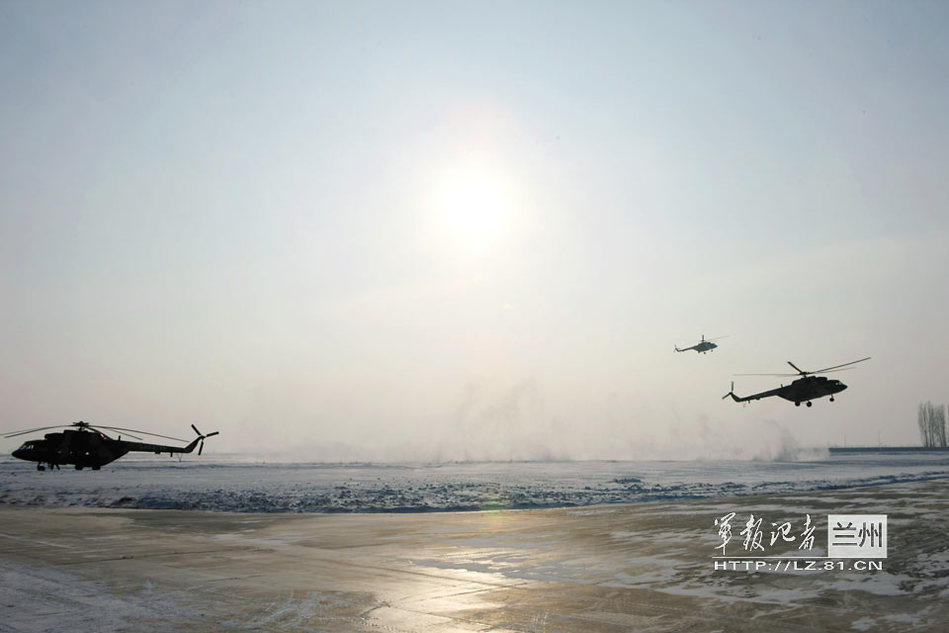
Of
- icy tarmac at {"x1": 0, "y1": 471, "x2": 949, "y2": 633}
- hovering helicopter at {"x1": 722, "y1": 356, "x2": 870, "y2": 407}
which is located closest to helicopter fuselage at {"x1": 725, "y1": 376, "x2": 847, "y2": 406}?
hovering helicopter at {"x1": 722, "y1": 356, "x2": 870, "y2": 407}

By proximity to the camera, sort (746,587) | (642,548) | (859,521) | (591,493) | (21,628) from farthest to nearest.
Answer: (591,493)
(859,521)
(642,548)
(746,587)
(21,628)

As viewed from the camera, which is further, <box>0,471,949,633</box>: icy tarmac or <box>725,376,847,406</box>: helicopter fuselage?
<box>725,376,847,406</box>: helicopter fuselage

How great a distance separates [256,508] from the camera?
1473 inches

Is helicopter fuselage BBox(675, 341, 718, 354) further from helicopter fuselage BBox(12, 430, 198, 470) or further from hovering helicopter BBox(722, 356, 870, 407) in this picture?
helicopter fuselage BBox(12, 430, 198, 470)

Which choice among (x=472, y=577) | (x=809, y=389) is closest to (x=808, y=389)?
(x=809, y=389)

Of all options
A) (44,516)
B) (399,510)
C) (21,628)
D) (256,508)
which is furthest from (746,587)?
(44,516)

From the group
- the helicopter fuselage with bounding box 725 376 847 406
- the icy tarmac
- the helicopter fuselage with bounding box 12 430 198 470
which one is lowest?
the icy tarmac

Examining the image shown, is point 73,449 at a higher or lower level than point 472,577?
higher

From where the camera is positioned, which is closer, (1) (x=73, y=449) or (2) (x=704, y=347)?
(1) (x=73, y=449)

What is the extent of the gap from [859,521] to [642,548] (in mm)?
9788

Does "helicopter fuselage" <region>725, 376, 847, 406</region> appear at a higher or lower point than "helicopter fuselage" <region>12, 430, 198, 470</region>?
higher

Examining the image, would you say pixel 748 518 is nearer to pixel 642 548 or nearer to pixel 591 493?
Result: pixel 642 548

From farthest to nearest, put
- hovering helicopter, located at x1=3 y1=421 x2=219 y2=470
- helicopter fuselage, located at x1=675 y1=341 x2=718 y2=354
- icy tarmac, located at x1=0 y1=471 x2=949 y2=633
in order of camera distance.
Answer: helicopter fuselage, located at x1=675 y1=341 x2=718 y2=354 < hovering helicopter, located at x1=3 y1=421 x2=219 y2=470 < icy tarmac, located at x1=0 y1=471 x2=949 y2=633

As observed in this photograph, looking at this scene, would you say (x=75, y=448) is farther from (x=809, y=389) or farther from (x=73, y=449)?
(x=809, y=389)
